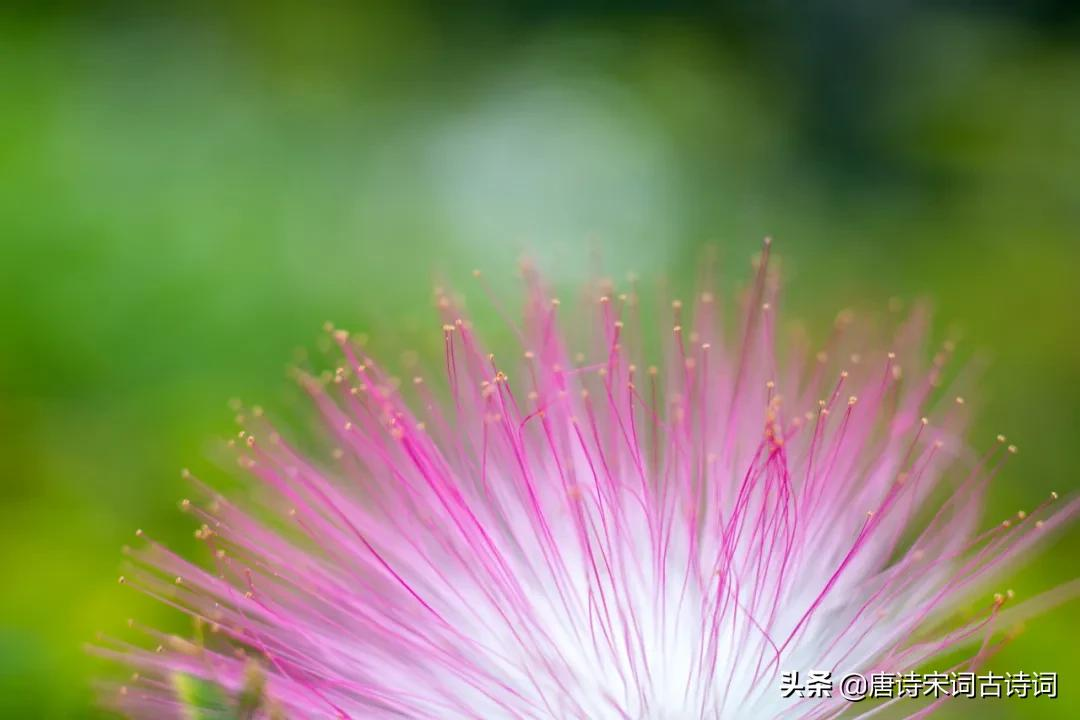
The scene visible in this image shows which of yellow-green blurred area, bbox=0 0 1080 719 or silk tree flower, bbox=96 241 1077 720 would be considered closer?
silk tree flower, bbox=96 241 1077 720

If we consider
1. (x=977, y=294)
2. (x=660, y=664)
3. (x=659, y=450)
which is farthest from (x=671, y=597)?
(x=977, y=294)

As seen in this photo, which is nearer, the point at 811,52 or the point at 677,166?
the point at 677,166

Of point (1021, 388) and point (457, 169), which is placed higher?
point (457, 169)

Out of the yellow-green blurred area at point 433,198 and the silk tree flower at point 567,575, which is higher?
the yellow-green blurred area at point 433,198

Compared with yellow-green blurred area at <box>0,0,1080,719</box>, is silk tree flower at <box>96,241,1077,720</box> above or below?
below

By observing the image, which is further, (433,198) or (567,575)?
(433,198)

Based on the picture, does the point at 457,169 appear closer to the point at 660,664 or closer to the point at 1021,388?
the point at 1021,388

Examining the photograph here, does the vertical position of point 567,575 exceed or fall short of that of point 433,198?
it falls short

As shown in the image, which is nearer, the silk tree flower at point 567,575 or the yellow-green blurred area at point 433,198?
the silk tree flower at point 567,575
